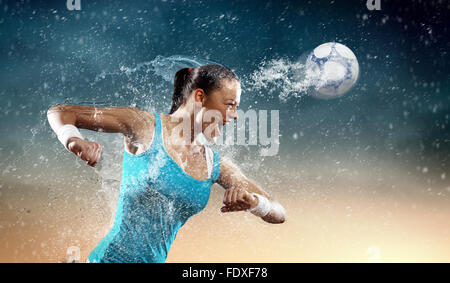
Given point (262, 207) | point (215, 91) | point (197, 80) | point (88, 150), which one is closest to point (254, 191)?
point (262, 207)

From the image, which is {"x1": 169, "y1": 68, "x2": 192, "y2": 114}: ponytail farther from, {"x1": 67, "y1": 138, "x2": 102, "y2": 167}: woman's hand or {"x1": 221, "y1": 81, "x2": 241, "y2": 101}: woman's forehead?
{"x1": 67, "y1": 138, "x2": 102, "y2": 167}: woman's hand

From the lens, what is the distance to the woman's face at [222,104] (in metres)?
3.07

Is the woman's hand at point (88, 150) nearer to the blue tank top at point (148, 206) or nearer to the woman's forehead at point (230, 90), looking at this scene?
the blue tank top at point (148, 206)

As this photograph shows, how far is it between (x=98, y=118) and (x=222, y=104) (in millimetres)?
982

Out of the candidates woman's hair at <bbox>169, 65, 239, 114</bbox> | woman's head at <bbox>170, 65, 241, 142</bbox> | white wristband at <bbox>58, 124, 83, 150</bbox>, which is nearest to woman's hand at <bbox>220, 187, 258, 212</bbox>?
woman's head at <bbox>170, 65, 241, 142</bbox>

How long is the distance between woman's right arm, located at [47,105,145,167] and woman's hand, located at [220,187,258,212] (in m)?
0.84

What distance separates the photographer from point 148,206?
9.10 feet

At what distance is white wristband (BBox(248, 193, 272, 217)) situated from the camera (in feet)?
10.7

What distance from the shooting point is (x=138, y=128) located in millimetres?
2828

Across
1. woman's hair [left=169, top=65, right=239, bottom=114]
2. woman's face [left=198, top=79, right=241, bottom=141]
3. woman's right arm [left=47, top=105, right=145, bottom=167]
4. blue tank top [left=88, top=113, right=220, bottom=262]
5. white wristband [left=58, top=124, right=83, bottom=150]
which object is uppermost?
woman's hair [left=169, top=65, right=239, bottom=114]

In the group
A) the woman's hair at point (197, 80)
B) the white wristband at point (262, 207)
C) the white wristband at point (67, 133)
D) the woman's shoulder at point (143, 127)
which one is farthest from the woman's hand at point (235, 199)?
the white wristband at point (67, 133)
